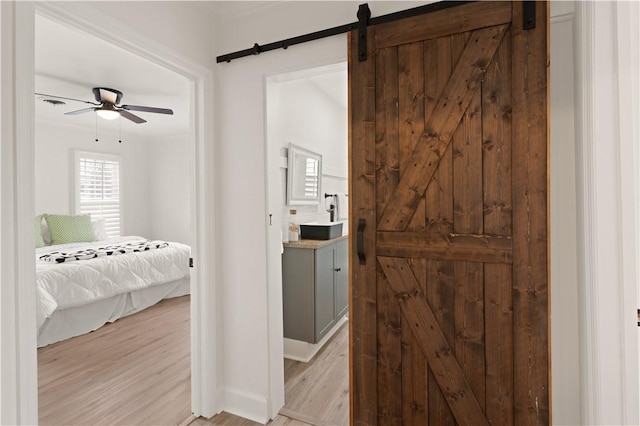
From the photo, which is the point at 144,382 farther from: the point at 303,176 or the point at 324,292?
the point at 303,176

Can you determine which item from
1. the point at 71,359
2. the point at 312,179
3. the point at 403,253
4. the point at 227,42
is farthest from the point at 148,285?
the point at 403,253

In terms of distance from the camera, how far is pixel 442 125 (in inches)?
62.0

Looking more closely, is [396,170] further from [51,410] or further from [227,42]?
[51,410]

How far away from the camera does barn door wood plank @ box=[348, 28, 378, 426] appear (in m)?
1.71

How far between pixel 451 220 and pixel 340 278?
184 cm

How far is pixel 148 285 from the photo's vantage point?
4.15m

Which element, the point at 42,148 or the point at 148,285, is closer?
Answer: the point at 148,285

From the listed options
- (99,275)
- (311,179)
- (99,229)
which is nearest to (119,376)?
(99,275)

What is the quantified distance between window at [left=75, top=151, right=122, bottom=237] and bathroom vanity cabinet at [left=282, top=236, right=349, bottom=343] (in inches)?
176

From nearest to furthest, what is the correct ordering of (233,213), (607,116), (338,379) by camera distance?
(607,116), (233,213), (338,379)

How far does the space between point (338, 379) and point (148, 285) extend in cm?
275

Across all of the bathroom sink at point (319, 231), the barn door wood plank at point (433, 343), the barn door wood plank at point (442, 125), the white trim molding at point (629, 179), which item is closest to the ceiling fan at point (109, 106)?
the bathroom sink at point (319, 231)

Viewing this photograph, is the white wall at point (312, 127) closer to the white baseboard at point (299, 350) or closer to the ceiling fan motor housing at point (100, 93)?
the white baseboard at point (299, 350)

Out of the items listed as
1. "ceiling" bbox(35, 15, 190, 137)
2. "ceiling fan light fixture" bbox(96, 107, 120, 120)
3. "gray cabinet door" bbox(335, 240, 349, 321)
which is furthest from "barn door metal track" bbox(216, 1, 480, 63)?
"ceiling fan light fixture" bbox(96, 107, 120, 120)
